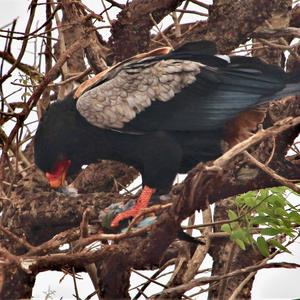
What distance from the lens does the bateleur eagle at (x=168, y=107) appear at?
2857 millimetres

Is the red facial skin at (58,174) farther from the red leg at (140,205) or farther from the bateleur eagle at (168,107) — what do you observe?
the red leg at (140,205)

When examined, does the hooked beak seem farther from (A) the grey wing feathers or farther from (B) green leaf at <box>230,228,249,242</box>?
(B) green leaf at <box>230,228,249,242</box>

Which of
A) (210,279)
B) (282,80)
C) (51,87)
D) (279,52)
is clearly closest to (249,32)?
(279,52)

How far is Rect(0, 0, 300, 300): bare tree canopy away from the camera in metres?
2.71

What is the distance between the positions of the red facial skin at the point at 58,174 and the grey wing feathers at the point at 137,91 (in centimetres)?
22

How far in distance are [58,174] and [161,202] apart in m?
0.41

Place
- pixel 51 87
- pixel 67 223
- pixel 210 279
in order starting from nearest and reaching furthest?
pixel 210 279 < pixel 67 223 < pixel 51 87

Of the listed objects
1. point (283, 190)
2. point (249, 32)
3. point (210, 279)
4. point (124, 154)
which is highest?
point (249, 32)

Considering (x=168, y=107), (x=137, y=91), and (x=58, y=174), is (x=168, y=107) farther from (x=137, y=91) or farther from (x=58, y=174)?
(x=58, y=174)

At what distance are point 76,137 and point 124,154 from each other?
18 cm

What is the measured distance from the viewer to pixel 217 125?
285cm

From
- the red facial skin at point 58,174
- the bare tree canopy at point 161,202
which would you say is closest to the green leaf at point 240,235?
the bare tree canopy at point 161,202

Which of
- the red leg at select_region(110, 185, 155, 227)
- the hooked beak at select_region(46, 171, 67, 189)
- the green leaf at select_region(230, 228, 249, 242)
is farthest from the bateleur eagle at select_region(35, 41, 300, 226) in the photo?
the green leaf at select_region(230, 228, 249, 242)

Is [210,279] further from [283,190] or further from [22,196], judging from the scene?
[22,196]
